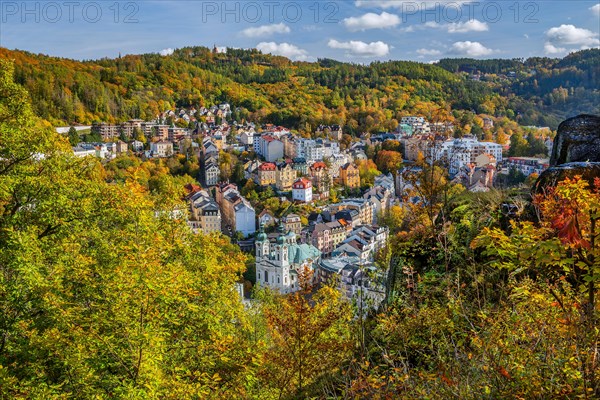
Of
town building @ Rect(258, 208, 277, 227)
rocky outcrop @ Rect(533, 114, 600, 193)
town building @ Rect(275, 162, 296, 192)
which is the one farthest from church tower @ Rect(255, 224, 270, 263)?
rocky outcrop @ Rect(533, 114, 600, 193)

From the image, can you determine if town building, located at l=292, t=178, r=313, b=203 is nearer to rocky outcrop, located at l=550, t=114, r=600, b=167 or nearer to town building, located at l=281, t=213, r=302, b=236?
town building, located at l=281, t=213, r=302, b=236

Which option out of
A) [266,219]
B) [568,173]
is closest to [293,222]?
[266,219]

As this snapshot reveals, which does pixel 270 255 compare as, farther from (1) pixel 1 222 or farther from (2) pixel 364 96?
(2) pixel 364 96

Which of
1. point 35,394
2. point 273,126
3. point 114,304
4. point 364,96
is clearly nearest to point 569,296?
point 114,304

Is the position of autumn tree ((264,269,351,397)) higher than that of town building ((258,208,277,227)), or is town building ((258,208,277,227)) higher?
autumn tree ((264,269,351,397))

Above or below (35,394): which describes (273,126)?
above

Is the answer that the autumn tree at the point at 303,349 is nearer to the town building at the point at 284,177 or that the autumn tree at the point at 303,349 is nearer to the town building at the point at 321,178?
the town building at the point at 284,177

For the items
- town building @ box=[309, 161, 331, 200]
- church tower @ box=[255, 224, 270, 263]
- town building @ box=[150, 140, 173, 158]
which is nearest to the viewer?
church tower @ box=[255, 224, 270, 263]
